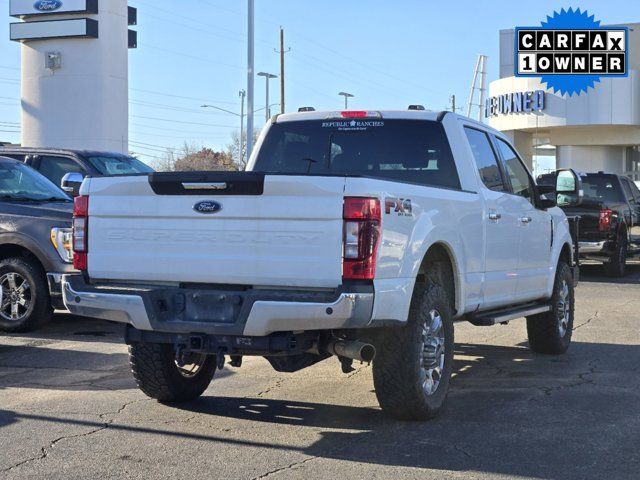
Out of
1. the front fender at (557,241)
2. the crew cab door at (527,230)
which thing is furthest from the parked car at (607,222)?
the crew cab door at (527,230)

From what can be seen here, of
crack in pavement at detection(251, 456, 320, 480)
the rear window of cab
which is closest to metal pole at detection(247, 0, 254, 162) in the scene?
the rear window of cab

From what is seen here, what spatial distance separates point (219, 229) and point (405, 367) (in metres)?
1.43

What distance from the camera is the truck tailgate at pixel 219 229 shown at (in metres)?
5.79

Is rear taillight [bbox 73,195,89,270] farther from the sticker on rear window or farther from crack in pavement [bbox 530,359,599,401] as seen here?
crack in pavement [bbox 530,359,599,401]

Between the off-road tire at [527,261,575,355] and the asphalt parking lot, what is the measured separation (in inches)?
6.4

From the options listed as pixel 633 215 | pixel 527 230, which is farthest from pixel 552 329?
pixel 633 215

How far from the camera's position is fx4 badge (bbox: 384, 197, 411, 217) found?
Answer: 19.2ft

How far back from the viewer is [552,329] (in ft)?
30.7

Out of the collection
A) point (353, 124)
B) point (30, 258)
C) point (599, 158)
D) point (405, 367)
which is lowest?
point (405, 367)

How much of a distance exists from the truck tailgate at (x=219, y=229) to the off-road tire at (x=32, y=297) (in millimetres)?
4341

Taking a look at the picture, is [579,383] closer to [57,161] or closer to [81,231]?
[81,231]

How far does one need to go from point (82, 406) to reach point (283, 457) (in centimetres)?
200

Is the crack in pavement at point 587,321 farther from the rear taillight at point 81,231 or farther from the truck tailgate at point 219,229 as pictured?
the rear taillight at point 81,231

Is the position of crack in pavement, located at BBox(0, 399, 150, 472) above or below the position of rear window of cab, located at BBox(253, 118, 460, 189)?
below
